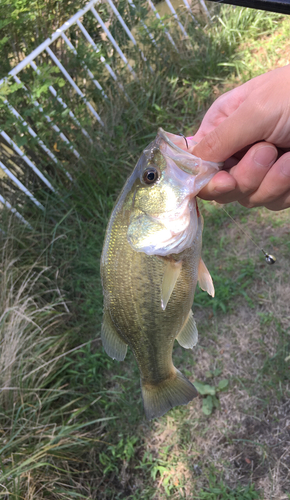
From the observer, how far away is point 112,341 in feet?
5.84

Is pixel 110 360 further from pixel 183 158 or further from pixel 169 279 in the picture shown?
pixel 183 158

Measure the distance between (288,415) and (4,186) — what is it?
143 inches

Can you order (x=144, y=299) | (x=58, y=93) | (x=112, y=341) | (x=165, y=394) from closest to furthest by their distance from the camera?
(x=144, y=299)
(x=112, y=341)
(x=165, y=394)
(x=58, y=93)

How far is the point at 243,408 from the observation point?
271 centimetres

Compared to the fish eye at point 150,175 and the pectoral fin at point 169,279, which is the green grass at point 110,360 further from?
the fish eye at point 150,175

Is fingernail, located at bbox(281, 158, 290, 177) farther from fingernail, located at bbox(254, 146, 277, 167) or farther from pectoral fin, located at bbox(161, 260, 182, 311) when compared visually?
pectoral fin, located at bbox(161, 260, 182, 311)

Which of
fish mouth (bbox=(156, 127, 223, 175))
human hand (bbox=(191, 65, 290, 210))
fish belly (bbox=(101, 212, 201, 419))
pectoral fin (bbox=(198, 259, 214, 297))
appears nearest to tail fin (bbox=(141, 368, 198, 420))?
fish belly (bbox=(101, 212, 201, 419))

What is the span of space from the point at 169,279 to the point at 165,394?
2.48 feet

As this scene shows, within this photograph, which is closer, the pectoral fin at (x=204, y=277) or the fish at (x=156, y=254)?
the fish at (x=156, y=254)

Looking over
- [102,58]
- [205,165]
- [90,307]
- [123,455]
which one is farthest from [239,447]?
[102,58]

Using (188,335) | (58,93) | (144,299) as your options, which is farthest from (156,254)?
(58,93)

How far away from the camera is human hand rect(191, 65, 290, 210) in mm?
1321

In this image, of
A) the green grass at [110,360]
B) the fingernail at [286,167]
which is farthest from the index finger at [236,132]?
the green grass at [110,360]

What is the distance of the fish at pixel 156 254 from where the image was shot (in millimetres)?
1461
